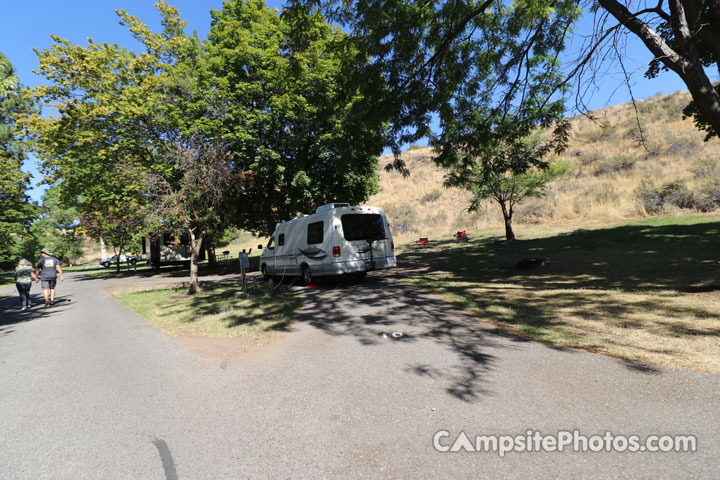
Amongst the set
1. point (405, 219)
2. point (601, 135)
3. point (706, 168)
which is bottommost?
point (405, 219)

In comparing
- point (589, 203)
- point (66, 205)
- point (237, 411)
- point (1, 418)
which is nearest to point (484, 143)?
point (237, 411)

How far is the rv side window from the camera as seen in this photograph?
33.3ft

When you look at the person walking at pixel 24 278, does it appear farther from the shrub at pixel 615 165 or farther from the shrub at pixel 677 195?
the shrub at pixel 615 165

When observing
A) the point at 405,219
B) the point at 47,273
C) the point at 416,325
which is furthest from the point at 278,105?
the point at 405,219

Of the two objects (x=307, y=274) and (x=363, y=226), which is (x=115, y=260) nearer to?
(x=307, y=274)

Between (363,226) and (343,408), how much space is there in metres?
7.20

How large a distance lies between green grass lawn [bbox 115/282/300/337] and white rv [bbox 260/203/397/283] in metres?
1.31

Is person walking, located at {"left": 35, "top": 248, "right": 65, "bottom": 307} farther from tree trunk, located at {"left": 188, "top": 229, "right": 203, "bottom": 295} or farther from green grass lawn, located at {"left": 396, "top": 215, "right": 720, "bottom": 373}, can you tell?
green grass lawn, located at {"left": 396, "top": 215, "right": 720, "bottom": 373}

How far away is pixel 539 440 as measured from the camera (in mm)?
2639

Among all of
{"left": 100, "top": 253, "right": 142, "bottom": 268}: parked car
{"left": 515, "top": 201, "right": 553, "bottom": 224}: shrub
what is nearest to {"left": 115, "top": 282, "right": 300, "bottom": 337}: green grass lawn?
{"left": 515, "top": 201, "right": 553, "bottom": 224}: shrub

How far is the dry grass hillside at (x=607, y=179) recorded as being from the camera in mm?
21062

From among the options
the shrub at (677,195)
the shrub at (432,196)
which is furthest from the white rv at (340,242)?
the shrub at (432,196)

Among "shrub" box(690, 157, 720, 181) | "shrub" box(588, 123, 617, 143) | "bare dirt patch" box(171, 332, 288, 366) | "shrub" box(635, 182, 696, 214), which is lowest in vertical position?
"bare dirt patch" box(171, 332, 288, 366)

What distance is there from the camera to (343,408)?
3.30 m
